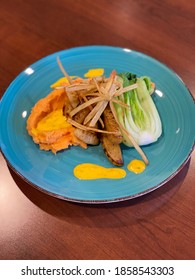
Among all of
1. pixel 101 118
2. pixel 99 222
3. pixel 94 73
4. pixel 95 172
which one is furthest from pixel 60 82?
pixel 99 222

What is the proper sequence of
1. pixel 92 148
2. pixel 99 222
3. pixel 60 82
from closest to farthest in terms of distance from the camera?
pixel 99 222, pixel 92 148, pixel 60 82

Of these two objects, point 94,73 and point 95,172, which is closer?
point 95,172

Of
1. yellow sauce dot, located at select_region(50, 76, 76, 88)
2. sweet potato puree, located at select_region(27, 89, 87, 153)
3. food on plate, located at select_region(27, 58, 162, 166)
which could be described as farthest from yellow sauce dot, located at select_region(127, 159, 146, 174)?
yellow sauce dot, located at select_region(50, 76, 76, 88)

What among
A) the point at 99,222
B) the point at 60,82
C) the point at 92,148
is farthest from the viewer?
the point at 60,82

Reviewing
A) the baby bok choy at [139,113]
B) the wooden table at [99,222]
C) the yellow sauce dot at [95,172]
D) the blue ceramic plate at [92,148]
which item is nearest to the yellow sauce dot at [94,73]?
the blue ceramic plate at [92,148]

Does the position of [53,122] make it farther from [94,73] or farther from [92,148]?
[94,73]

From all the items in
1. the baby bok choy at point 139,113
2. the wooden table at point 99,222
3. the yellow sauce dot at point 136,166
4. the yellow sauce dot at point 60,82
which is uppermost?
the baby bok choy at point 139,113

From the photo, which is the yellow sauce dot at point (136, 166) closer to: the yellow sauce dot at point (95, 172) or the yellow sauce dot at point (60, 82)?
the yellow sauce dot at point (95, 172)

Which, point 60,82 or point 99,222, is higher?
point 60,82
